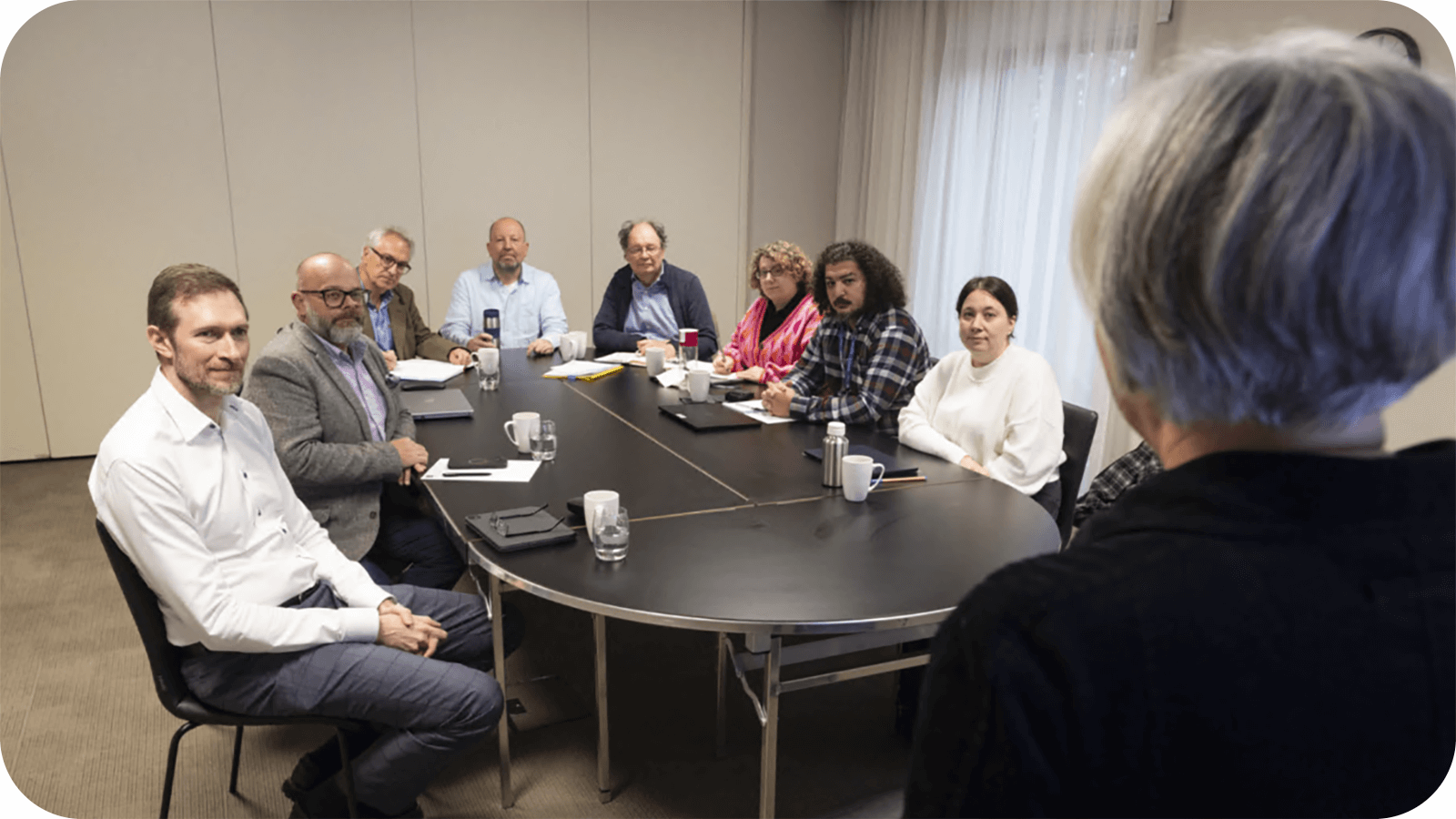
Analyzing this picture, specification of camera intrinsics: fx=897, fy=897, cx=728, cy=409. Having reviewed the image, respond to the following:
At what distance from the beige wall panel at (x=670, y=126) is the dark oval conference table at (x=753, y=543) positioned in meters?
3.37

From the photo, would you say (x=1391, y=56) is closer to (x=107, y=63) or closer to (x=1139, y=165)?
(x=1139, y=165)

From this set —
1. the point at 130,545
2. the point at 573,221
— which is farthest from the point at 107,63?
the point at 130,545

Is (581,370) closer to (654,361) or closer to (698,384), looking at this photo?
(654,361)

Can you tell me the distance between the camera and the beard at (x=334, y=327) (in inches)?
102

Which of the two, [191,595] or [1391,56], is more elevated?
[1391,56]

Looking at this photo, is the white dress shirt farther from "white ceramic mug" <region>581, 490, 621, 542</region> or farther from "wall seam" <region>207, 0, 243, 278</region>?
"wall seam" <region>207, 0, 243, 278</region>

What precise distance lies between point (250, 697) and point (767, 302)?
9.41 feet

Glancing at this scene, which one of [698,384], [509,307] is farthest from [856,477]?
[509,307]

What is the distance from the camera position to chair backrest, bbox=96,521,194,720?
1.71 meters

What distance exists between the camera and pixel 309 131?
17.2 ft

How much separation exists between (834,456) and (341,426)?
1.41 meters

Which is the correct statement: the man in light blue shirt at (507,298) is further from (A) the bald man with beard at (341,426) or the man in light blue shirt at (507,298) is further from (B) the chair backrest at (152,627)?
(B) the chair backrest at (152,627)

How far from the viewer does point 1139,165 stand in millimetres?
A: 542

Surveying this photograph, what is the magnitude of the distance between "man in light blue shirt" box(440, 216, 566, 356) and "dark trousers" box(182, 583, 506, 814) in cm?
290
